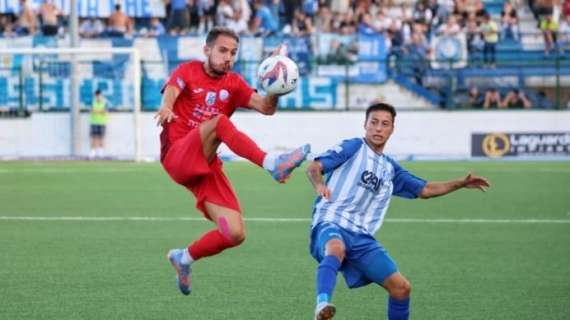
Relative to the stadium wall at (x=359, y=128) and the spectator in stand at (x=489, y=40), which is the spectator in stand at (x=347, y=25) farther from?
the spectator in stand at (x=489, y=40)

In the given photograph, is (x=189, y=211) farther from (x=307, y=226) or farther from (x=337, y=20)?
(x=337, y=20)

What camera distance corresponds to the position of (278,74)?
858cm

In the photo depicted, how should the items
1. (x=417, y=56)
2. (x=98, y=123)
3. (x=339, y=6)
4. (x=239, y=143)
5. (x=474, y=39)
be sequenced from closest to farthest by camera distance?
(x=239, y=143), (x=98, y=123), (x=417, y=56), (x=474, y=39), (x=339, y=6)

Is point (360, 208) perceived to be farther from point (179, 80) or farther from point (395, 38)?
point (395, 38)

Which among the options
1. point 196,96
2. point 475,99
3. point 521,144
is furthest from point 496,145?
point 196,96

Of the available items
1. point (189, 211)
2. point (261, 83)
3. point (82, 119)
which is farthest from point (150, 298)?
point (82, 119)

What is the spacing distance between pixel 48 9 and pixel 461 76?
34.3 feet

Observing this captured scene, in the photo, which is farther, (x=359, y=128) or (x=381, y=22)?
(x=381, y=22)

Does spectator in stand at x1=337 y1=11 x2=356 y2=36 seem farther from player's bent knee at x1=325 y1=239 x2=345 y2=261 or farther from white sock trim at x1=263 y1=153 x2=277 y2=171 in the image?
player's bent knee at x1=325 y1=239 x2=345 y2=261

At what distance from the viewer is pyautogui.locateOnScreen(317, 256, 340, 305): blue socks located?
715 centimetres

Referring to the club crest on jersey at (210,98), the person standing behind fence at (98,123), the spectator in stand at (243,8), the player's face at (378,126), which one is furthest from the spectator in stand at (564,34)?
the player's face at (378,126)

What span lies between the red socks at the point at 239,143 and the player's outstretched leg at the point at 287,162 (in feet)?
0.64

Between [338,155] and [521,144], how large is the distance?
19.9 m

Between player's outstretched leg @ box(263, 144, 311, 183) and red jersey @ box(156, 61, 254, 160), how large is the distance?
1.13 meters
